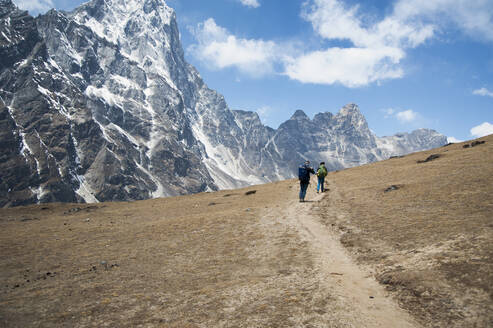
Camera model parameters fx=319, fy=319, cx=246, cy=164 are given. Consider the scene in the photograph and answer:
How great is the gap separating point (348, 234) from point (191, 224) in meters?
12.3

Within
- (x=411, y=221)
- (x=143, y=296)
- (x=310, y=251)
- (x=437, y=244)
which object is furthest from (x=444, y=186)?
(x=143, y=296)

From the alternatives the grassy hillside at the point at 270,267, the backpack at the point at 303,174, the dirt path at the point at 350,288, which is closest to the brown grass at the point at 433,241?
the grassy hillside at the point at 270,267

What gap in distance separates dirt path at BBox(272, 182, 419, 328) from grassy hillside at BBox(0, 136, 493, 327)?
2.4 inches

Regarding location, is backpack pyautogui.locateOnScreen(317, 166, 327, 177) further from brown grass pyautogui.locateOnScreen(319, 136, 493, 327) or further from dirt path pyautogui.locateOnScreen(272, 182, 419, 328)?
dirt path pyautogui.locateOnScreen(272, 182, 419, 328)

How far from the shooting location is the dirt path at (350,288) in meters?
9.64

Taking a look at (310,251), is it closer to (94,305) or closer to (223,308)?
(223,308)

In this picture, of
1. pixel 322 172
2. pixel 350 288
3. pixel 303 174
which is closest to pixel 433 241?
pixel 350 288

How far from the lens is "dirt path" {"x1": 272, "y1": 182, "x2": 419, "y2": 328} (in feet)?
31.6

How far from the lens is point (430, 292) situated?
10500 millimetres

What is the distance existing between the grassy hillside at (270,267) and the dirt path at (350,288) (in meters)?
0.06

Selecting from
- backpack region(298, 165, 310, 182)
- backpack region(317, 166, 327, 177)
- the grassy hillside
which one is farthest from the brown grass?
backpack region(317, 166, 327, 177)

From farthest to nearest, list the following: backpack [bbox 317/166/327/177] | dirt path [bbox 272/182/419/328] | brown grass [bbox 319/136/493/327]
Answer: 1. backpack [bbox 317/166/327/177]
2. brown grass [bbox 319/136/493/327]
3. dirt path [bbox 272/182/419/328]

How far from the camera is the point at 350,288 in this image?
11742 mm

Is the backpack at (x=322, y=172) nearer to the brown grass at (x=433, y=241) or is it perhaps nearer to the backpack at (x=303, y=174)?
the backpack at (x=303, y=174)
